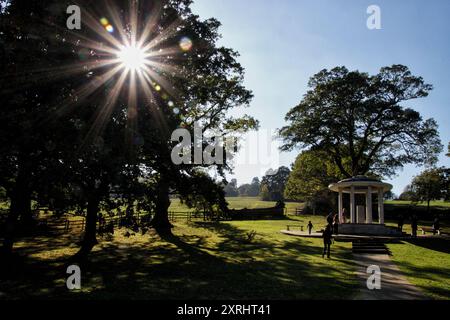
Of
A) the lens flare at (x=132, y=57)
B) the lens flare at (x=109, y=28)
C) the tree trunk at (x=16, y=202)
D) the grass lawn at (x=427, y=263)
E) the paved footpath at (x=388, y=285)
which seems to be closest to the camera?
the paved footpath at (x=388, y=285)

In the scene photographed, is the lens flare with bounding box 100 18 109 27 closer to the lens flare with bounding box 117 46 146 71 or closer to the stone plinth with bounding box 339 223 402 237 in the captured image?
the lens flare with bounding box 117 46 146 71

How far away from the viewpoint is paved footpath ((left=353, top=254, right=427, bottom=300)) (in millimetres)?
9336

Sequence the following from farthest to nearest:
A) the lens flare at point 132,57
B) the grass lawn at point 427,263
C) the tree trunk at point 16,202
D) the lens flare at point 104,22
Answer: the tree trunk at point 16,202 < the lens flare at point 132,57 < the lens flare at point 104,22 < the grass lawn at point 427,263

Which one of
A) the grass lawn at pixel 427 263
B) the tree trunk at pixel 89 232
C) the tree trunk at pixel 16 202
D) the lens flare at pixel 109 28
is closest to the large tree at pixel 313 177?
the grass lawn at pixel 427 263

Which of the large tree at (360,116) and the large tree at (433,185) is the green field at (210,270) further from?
the large tree at (433,185)

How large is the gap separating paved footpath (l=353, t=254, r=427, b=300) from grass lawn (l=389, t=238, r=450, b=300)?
1.02 ft

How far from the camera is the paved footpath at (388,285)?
9336 millimetres

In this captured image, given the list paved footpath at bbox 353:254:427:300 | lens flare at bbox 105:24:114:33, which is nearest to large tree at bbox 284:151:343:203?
paved footpath at bbox 353:254:427:300

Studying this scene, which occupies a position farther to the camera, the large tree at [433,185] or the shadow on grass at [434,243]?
the large tree at [433,185]

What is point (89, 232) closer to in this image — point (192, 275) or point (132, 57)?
point (192, 275)

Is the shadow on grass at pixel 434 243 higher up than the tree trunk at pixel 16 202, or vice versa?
the tree trunk at pixel 16 202

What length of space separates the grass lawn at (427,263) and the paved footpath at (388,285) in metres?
0.31

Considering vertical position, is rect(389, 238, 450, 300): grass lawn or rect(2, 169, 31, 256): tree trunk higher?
rect(2, 169, 31, 256): tree trunk

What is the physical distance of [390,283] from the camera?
36.4 feet
